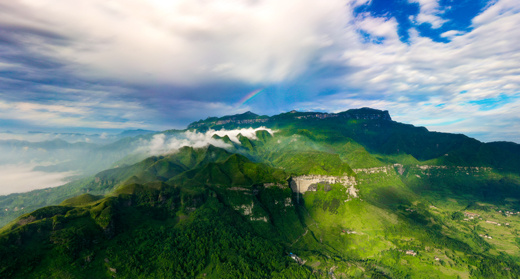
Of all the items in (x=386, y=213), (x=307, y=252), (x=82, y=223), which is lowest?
(x=307, y=252)

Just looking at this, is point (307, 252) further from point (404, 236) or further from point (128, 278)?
point (128, 278)

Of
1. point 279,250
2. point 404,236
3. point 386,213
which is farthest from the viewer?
point 386,213

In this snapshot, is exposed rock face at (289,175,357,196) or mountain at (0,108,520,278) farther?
exposed rock face at (289,175,357,196)

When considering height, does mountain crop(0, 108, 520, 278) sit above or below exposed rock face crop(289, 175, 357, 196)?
below

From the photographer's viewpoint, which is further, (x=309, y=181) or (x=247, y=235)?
(x=309, y=181)

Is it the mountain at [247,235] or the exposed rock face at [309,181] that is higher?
the exposed rock face at [309,181]

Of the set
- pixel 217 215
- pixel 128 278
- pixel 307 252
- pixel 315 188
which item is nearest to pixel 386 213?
pixel 315 188

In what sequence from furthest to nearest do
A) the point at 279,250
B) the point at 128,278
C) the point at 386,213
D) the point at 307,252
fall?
1. the point at 386,213
2. the point at 307,252
3. the point at 279,250
4. the point at 128,278

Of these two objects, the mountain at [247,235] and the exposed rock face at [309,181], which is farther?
the exposed rock face at [309,181]

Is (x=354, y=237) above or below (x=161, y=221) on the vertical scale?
below

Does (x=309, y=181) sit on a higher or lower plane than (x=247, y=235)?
higher

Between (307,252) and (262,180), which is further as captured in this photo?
(262,180)
